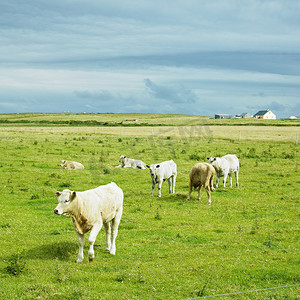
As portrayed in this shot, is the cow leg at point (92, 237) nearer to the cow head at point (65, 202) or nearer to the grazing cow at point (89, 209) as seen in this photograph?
the grazing cow at point (89, 209)

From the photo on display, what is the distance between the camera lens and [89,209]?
1002cm

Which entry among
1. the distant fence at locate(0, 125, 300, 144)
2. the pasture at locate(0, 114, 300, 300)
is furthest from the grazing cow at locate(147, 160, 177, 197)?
the distant fence at locate(0, 125, 300, 144)

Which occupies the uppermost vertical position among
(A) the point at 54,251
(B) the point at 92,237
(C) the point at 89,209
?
(C) the point at 89,209

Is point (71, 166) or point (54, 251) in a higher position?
point (71, 166)

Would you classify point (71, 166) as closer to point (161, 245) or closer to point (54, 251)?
point (161, 245)

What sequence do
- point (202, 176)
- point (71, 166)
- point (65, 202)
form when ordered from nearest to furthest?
1. point (65, 202)
2. point (202, 176)
3. point (71, 166)

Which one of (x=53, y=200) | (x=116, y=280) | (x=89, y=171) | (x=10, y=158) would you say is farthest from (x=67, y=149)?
(x=116, y=280)

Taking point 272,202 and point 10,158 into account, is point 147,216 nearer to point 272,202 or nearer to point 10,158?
point 272,202

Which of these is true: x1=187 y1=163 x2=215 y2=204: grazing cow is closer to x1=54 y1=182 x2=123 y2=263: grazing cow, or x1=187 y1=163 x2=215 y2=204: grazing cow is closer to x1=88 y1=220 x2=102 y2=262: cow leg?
x1=54 y1=182 x2=123 y2=263: grazing cow

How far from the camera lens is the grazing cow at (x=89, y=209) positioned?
9.73m

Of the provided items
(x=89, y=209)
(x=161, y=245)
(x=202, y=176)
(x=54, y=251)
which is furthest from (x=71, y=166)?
(x=89, y=209)

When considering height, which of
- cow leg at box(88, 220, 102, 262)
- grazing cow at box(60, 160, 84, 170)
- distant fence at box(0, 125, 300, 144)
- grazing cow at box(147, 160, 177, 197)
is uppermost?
distant fence at box(0, 125, 300, 144)

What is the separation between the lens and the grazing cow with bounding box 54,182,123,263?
973 centimetres

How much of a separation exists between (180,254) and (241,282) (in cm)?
238
